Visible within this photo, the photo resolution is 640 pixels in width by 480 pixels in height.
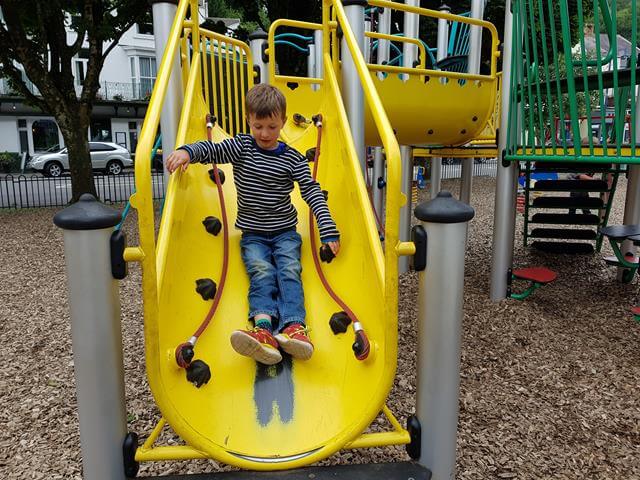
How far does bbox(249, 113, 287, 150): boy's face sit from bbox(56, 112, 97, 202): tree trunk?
8.66 metres

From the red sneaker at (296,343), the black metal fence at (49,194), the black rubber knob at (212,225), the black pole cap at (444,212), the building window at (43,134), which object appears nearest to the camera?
the black pole cap at (444,212)

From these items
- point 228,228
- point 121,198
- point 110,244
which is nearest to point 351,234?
point 228,228

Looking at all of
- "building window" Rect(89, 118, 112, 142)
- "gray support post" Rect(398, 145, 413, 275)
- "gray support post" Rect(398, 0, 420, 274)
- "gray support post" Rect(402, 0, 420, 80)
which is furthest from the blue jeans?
"building window" Rect(89, 118, 112, 142)

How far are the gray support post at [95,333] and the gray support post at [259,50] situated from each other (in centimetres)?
413

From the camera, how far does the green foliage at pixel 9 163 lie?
26.4m

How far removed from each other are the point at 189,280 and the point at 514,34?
339 centimetres

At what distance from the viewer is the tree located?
9445 mm

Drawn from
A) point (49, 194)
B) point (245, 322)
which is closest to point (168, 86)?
point (245, 322)

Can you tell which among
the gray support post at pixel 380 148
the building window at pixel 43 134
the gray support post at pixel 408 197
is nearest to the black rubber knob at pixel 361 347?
the gray support post at pixel 408 197

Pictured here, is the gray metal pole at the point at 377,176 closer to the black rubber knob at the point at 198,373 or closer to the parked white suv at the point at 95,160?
Result: the black rubber knob at the point at 198,373

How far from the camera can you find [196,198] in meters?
3.12

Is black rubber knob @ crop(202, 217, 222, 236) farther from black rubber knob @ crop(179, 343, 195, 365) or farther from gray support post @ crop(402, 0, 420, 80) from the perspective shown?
gray support post @ crop(402, 0, 420, 80)

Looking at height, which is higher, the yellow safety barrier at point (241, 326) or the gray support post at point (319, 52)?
the gray support post at point (319, 52)

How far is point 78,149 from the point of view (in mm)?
10406
